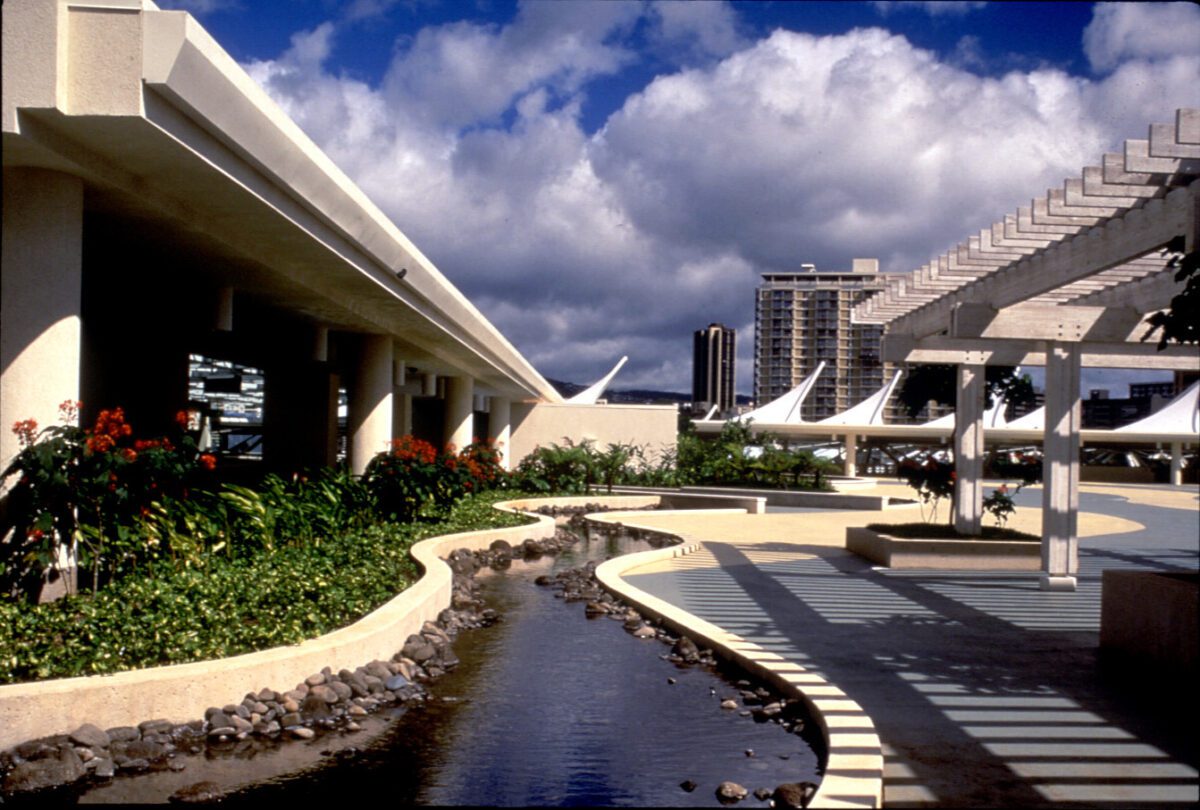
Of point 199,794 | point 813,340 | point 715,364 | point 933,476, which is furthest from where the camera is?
point 715,364

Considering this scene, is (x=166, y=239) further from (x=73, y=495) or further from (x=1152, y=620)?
(x=1152, y=620)

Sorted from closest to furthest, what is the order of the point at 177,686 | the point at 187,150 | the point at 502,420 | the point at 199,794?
the point at 199,794, the point at 177,686, the point at 187,150, the point at 502,420

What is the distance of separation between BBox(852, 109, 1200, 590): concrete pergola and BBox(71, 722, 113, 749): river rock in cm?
725

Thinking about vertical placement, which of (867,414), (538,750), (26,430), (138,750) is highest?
(867,414)

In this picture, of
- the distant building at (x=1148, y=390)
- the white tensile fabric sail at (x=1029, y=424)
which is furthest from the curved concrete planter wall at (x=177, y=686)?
the distant building at (x=1148, y=390)

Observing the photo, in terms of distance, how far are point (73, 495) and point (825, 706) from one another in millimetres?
5310

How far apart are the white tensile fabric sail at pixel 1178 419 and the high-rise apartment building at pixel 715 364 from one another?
10383 cm

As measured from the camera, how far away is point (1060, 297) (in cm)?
1210

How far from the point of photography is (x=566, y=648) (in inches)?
333

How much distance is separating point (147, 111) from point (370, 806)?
14.6 feet

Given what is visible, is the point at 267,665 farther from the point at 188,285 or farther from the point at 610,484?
the point at 610,484

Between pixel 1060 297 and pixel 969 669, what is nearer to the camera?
pixel 969 669

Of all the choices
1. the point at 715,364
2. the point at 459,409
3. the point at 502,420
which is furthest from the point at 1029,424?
the point at 715,364

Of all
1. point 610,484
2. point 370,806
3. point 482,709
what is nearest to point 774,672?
point 482,709
